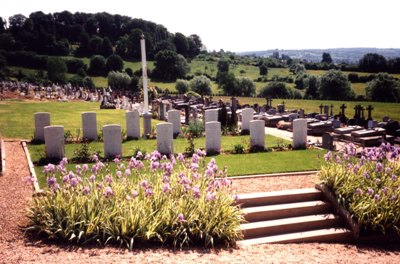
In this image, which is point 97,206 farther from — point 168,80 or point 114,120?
point 168,80

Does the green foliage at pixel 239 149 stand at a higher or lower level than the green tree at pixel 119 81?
lower

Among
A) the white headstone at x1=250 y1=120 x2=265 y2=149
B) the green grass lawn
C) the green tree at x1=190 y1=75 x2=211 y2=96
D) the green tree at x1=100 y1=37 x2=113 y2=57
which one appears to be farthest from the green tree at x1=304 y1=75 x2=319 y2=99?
the green tree at x1=100 y1=37 x2=113 y2=57

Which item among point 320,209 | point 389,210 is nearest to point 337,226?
point 320,209

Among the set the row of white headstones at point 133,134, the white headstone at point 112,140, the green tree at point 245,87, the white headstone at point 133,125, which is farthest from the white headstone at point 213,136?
the green tree at point 245,87

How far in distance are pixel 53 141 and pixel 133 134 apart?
16.3 ft

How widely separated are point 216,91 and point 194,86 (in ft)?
32.2

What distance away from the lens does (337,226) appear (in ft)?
29.9

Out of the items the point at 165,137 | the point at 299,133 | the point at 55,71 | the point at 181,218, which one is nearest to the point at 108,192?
the point at 181,218

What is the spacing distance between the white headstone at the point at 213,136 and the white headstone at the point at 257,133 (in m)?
1.52

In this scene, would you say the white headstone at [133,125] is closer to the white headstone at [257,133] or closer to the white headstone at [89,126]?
the white headstone at [89,126]

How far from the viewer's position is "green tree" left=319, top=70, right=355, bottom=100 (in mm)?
64375

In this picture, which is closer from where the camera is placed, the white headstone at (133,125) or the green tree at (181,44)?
the white headstone at (133,125)

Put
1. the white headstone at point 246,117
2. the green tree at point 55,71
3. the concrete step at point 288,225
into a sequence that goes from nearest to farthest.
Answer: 1. the concrete step at point 288,225
2. the white headstone at point 246,117
3. the green tree at point 55,71

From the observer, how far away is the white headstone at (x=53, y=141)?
1370cm
